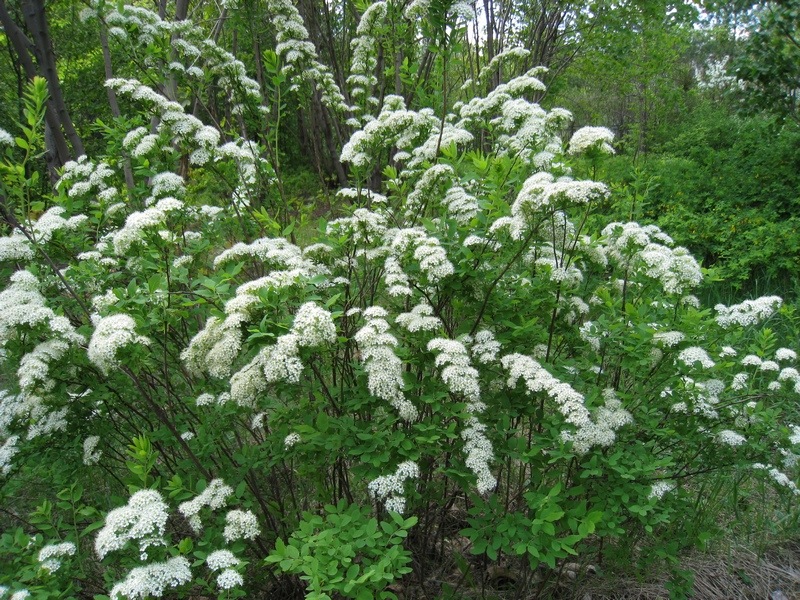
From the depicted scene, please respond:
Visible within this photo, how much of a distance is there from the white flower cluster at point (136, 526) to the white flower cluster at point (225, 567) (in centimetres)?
19

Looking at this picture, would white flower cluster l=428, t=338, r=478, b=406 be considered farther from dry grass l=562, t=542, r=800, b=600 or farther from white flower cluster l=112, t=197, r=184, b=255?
dry grass l=562, t=542, r=800, b=600

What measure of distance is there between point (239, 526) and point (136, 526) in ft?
1.48

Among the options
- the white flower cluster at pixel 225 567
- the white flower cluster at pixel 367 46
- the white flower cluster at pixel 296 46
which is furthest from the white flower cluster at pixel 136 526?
the white flower cluster at pixel 367 46

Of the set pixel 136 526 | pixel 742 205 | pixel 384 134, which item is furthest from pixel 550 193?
pixel 742 205

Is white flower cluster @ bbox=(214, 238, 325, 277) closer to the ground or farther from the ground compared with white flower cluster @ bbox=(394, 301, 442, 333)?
farther from the ground

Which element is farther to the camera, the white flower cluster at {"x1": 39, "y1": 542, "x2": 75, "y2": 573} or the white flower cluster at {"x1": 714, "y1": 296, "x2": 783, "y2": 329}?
the white flower cluster at {"x1": 714, "y1": 296, "x2": 783, "y2": 329}

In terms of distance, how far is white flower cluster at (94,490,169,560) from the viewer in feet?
5.89

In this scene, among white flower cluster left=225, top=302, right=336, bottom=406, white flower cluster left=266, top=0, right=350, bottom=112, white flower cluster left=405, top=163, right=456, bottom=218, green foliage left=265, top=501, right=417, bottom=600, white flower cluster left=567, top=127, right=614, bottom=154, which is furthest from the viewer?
white flower cluster left=266, top=0, right=350, bottom=112

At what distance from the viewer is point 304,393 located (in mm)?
2670

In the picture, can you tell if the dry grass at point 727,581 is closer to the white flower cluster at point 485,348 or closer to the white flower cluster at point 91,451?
the white flower cluster at point 485,348

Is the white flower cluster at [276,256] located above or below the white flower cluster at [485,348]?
above

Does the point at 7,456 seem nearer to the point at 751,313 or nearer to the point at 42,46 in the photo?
the point at 42,46

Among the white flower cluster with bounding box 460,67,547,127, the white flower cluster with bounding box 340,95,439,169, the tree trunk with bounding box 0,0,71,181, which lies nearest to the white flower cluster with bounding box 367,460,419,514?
the white flower cluster with bounding box 340,95,439,169

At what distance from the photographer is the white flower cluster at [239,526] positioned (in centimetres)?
211
